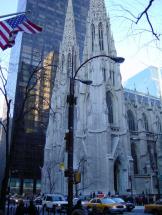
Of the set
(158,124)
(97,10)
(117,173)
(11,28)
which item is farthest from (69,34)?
(11,28)

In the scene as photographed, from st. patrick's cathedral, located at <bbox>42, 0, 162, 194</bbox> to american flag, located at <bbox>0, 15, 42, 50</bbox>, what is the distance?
21954mm

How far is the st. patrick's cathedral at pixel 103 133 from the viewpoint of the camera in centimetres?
4347

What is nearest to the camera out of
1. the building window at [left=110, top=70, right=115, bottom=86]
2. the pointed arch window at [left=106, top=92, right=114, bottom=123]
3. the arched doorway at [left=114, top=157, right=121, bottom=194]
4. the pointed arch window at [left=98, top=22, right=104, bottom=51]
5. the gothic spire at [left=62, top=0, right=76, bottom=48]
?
the arched doorway at [left=114, top=157, right=121, bottom=194]

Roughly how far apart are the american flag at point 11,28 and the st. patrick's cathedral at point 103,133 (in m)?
22.0

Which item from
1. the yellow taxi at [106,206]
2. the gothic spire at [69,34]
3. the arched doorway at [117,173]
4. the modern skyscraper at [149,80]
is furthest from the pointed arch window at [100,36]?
the modern skyscraper at [149,80]

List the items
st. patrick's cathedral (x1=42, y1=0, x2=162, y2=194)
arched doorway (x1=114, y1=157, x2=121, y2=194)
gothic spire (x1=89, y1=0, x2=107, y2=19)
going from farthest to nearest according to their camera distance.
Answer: gothic spire (x1=89, y1=0, x2=107, y2=19) → arched doorway (x1=114, y1=157, x2=121, y2=194) → st. patrick's cathedral (x1=42, y1=0, x2=162, y2=194)

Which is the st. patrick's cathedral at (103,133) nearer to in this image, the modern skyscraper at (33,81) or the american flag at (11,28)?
the modern skyscraper at (33,81)

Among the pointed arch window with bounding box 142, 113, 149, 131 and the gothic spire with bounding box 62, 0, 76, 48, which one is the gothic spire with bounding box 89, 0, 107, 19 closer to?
the gothic spire with bounding box 62, 0, 76, 48

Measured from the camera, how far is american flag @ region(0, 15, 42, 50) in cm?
1366

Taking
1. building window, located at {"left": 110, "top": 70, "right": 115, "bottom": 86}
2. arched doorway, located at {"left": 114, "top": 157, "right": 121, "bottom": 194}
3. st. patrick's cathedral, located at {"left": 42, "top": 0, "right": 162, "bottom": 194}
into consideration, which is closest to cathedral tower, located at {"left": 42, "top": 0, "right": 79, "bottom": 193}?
st. patrick's cathedral, located at {"left": 42, "top": 0, "right": 162, "bottom": 194}

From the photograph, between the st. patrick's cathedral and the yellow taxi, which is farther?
the st. patrick's cathedral

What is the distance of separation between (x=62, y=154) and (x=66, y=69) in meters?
23.3

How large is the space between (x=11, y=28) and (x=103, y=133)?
3286cm

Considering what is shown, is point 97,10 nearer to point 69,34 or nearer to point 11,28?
point 69,34
